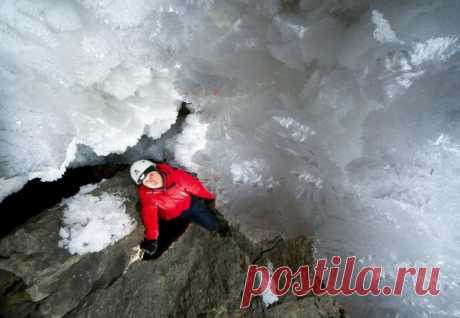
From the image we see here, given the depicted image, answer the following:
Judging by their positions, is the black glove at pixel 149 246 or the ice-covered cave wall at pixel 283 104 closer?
the ice-covered cave wall at pixel 283 104

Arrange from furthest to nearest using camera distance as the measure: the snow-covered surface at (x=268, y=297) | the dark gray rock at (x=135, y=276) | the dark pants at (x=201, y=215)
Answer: the dark pants at (x=201, y=215) < the snow-covered surface at (x=268, y=297) < the dark gray rock at (x=135, y=276)

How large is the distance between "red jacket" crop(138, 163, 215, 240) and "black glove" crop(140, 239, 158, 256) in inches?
2.4

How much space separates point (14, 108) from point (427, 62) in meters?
3.46

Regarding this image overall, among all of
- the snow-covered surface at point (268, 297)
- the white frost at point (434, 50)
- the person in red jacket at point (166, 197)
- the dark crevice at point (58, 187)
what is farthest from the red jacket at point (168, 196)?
the white frost at point (434, 50)

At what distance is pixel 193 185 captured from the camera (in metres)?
3.43

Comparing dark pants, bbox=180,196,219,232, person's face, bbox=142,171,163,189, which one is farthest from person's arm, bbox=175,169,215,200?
person's face, bbox=142,171,163,189

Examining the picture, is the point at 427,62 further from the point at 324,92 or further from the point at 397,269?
the point at 397,269

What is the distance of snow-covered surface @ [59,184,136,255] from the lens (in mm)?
2756

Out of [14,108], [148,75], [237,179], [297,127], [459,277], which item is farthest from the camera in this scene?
[237,179]

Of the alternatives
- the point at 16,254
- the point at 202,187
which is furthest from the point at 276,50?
the point at 16,254

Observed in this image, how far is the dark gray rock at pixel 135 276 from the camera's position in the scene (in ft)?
8.14

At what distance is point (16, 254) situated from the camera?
249cm

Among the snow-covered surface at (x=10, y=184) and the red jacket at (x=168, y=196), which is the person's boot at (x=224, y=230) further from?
the snow-covered surface at (x=10, y=184)

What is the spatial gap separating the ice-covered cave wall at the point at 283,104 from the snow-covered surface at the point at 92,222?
49 centimetres
